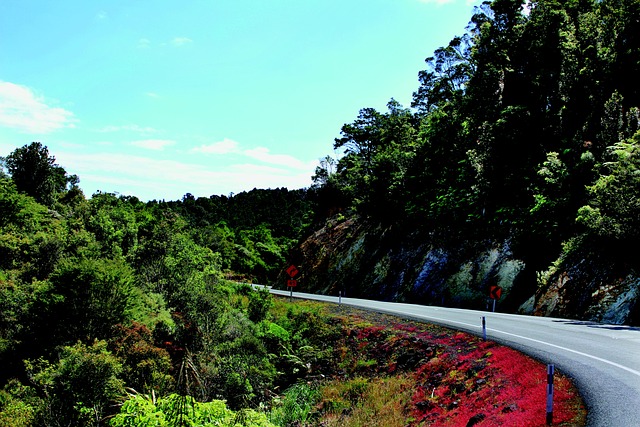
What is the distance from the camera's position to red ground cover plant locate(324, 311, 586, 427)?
8.48 m

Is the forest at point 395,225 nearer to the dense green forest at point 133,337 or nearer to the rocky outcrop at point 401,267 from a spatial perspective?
the dense green forest at point 133,337

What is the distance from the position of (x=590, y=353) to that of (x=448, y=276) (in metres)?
20.2

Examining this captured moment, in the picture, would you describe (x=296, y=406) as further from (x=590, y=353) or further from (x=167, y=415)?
(x=590, y=353)

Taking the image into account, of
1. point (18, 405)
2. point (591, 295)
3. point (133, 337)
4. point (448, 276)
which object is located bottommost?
point (18, 405)

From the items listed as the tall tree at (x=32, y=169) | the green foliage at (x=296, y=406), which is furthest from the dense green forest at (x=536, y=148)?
the tall tree at (x=32, y=169)

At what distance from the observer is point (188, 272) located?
38500 mm

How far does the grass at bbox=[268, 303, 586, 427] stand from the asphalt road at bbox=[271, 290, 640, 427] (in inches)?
13.2

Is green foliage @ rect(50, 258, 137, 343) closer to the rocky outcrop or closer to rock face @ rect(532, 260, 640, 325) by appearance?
the rocky outcrop

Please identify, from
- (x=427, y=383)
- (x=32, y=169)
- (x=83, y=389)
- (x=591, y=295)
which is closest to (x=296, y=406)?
(x=427, y=383)

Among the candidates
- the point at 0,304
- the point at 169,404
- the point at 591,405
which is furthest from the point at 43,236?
the point at 591,405

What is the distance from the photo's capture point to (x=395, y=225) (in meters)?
41.5

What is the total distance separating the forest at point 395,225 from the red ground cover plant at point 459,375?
4577 mm

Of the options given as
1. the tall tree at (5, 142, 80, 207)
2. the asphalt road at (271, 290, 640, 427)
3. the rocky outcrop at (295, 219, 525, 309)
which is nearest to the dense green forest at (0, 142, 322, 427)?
the asphalt road at (271, 290, 640, 427)

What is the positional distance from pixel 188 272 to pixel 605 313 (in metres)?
31.0
